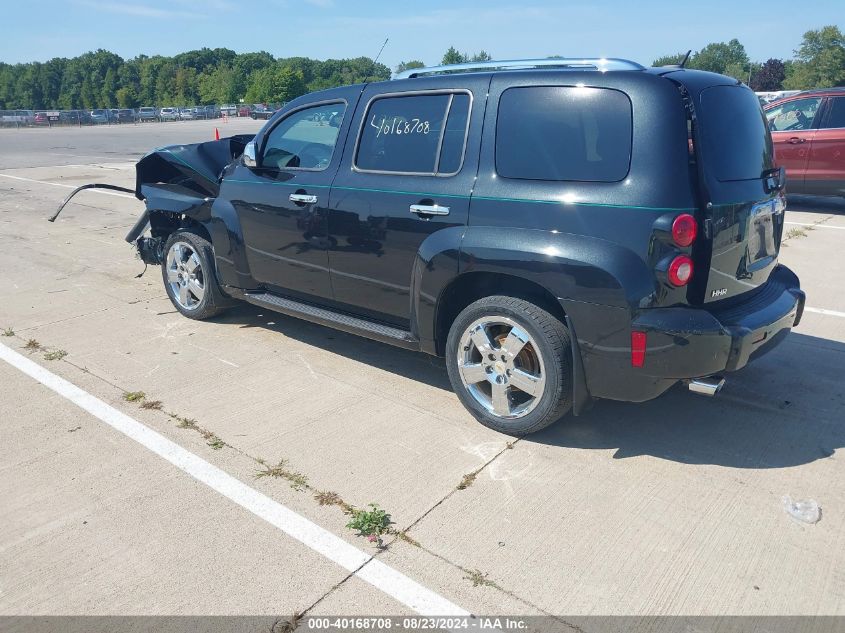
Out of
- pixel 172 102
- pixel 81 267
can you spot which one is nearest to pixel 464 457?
pixel 81 267

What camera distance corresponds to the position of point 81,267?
26.2ft

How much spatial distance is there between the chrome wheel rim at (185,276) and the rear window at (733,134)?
13.2ft

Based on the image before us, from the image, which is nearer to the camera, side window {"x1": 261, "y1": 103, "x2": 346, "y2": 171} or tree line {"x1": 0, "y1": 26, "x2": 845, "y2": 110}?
side window {"x1": 261, "y1": 103, "x2": 346, "y2": 171}

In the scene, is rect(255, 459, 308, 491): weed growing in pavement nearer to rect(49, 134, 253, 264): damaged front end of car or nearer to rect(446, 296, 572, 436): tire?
rect(446, 296, 572, 436): tire

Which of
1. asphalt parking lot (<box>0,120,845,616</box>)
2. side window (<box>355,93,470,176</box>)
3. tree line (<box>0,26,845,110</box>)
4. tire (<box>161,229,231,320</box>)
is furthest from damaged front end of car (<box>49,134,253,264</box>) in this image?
tree line (<box>0,26,845,110</box>)

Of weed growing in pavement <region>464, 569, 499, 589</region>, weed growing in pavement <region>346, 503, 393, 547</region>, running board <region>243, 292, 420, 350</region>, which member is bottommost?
weed growing in pavement <region>464, 569, 499, 589</region>

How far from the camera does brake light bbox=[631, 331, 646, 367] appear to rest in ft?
10.7

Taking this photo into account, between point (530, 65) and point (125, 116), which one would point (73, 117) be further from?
point (530, 65)

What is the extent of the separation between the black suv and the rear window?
1cm

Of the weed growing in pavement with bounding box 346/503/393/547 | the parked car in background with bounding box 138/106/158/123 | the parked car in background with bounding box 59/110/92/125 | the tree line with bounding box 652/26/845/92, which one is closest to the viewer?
the weed growing in pavement with bounding box 346/503/393/547

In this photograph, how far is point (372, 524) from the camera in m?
3.09

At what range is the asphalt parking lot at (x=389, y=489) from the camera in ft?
8.91

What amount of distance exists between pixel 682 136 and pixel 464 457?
6.35 ft

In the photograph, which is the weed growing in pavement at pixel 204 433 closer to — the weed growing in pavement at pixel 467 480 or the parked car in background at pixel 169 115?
the weed growing in pavement at pixel 467 480
